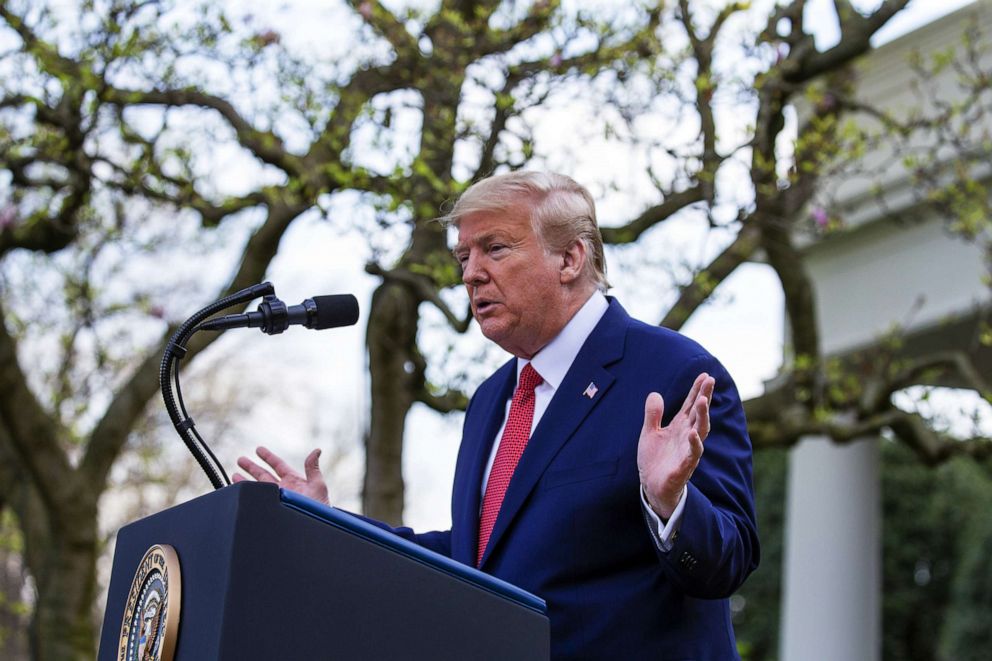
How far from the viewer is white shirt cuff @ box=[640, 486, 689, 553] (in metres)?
2.27

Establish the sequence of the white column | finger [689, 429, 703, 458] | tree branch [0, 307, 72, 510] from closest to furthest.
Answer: finger [689, 429, 703, 458], tree branch [0, 307, 72, 510], the white column

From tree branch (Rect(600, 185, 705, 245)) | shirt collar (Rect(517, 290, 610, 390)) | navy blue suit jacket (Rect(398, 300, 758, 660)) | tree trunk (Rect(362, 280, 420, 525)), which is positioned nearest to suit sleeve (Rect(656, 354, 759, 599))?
navy blue suit jacket (Rect(398, 300, 758, 660))

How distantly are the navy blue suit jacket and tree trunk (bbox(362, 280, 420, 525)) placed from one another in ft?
10.5

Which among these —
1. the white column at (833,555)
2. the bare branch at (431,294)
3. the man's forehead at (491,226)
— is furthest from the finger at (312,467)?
the white column at (833,555)

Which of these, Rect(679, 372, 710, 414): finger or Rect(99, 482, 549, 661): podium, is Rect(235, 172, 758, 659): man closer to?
Rect(679, 372, 710, 414): finger

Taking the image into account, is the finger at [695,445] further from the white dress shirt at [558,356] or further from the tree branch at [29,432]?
the tree branch at [29,432]

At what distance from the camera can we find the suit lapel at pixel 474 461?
279 centimetres

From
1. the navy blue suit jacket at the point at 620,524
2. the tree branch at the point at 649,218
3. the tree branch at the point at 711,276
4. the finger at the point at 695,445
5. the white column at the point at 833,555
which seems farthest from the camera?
the white column at the point at 833,555

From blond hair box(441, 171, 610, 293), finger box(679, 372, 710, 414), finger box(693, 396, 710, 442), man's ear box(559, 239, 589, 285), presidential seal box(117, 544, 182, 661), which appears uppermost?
blond hair box(441, 171, 610, 293)

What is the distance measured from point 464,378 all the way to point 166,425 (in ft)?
28.6

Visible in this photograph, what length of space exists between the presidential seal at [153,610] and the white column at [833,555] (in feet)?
25.9

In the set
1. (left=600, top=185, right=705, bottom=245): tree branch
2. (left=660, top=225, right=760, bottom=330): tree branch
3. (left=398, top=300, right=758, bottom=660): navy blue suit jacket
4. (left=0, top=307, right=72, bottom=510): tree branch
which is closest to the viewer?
(left=398, top=300, right=758, bottom=660): navy blue suit jacket

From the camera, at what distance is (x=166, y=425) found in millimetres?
13859

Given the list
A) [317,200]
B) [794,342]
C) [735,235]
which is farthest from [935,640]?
[317,200]
